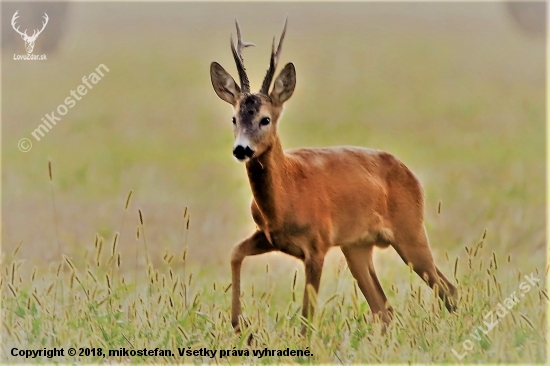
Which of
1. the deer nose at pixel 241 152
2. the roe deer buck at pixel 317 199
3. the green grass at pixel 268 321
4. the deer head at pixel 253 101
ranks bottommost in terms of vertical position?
the green grass at pixel 268 321

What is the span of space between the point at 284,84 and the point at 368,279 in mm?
1906

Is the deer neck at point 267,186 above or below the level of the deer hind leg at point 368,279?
above

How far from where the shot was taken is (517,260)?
10.5 m

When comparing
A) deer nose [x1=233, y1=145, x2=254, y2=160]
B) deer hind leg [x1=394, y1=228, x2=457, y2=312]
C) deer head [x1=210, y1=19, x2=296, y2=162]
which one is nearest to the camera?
deer nose [x1=233, y1=145, x2=254, y2=160]

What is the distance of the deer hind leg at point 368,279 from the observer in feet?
27.6

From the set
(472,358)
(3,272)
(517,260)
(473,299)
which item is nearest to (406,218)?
(473,299)

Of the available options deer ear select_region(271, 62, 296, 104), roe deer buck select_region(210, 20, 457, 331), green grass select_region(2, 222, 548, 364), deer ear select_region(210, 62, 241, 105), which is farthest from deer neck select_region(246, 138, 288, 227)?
green grass select_region(2, 222, 548, 364)

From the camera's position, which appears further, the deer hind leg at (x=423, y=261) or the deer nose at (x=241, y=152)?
the deer hind leg at (x=423, y=261)

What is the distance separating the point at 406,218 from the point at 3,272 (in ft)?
12.1

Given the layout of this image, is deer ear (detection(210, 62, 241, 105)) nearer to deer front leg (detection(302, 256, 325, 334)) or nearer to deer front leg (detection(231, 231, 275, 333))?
deer front leg (detection(231, 231, 275, 333))

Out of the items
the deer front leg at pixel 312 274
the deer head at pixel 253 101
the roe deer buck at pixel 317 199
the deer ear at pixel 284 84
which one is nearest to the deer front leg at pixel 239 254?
the roe deer buck at pixel 317 199

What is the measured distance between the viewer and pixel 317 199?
777 cm

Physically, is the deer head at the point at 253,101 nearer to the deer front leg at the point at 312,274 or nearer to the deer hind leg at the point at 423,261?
the deer front leg at the point at 312,274

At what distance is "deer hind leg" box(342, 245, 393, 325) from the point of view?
8398 millimetres
